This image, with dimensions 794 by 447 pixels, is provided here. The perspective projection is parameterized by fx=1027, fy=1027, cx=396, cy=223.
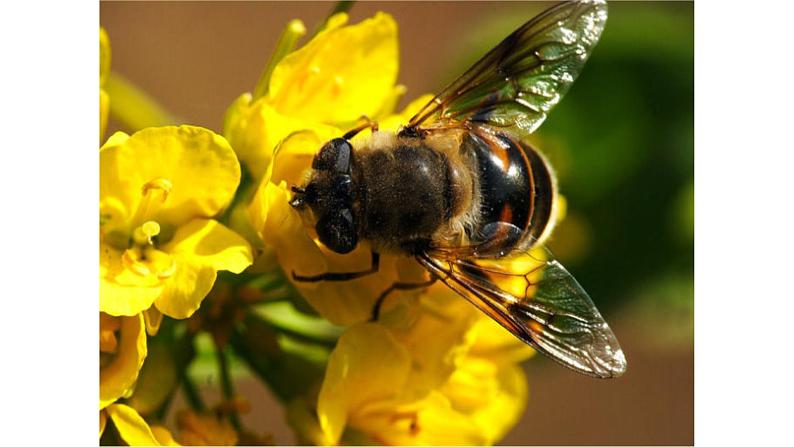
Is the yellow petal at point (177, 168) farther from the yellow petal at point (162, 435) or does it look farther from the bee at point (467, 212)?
the yellow petal at point (162, 435)

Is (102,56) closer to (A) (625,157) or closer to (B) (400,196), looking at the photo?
(B) (400,196)

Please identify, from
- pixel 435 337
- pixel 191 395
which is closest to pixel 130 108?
pixel 191 395

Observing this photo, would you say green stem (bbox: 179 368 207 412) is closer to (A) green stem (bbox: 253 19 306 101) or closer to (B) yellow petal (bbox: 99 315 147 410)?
(B) yellow petal (bbox: 99 315 147 410)

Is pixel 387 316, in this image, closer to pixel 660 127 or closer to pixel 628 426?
pixel 660 127

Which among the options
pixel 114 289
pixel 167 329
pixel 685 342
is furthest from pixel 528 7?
pixel 114 289

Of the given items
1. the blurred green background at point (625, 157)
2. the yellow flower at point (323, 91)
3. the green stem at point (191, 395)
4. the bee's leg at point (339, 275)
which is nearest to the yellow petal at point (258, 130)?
the yellow flower at point (323, 91)
